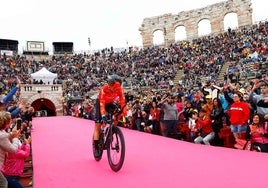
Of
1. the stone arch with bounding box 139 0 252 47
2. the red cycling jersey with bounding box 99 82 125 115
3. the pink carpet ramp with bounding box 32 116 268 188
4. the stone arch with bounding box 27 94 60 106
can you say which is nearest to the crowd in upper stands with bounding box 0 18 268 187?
the pink carpet ramp with bounding box 32 116 268 188

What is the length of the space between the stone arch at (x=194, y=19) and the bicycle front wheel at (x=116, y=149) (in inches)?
1380

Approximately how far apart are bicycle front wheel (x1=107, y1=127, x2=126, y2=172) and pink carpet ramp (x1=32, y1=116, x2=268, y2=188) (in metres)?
0.15

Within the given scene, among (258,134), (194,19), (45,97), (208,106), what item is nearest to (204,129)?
(208,106)

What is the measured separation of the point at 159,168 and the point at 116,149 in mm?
833

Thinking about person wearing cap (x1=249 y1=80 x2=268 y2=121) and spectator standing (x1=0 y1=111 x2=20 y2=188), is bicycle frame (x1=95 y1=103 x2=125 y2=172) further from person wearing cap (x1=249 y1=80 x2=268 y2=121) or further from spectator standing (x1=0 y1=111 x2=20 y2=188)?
person wearing cap (x1=249 y1=80 x2=268 y2=121)

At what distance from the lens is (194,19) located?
40.7 metres

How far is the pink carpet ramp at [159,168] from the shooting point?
15.4 feet

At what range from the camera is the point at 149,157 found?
6699 millimetres

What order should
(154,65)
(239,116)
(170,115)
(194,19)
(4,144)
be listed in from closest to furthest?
(4,144) < (239,116) < (170,115) < (154,65) < (194,19)

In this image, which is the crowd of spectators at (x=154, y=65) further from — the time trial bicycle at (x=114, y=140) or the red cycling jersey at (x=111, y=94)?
the time trial bicycle at (x=114, y=140)

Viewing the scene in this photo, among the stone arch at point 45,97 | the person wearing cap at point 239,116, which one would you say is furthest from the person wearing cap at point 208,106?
the stone arch at point 45,97

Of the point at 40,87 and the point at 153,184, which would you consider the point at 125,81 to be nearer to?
the point at 40,87

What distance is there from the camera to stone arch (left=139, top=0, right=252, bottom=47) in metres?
37.5

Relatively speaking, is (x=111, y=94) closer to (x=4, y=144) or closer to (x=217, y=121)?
(x=4, y=144)
